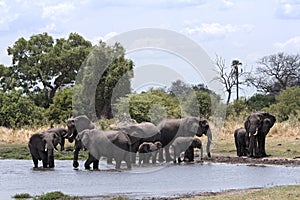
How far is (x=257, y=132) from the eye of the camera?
32500 mm

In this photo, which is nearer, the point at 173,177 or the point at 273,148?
the point at 173,177

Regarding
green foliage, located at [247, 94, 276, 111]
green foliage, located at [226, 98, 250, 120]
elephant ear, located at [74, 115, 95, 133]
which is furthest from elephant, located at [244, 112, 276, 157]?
green foliage, located at [247, 94, 276, 111]

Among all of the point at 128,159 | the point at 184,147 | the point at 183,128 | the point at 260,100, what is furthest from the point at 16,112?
the point at 260,100

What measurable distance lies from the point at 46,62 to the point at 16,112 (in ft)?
74.4

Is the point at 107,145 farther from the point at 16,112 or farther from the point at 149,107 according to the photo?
the point at 16,112

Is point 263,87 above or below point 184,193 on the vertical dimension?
above

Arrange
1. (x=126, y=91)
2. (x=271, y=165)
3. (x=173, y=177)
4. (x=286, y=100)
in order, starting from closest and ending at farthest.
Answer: (x=173, y=177), (x=271, y=165), (x=126, y=91), (x=286, y=100)

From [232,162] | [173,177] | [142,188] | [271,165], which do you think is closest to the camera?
[142,188]

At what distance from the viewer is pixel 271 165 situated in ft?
94.3

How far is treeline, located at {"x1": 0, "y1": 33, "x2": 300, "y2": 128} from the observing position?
44.9 m

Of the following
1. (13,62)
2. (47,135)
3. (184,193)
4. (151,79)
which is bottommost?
(184,193)

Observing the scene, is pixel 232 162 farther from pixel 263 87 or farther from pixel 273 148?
pixel 263 87

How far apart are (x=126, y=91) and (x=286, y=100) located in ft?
58.2

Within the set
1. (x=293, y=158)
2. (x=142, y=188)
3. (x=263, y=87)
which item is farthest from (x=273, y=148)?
(x=263, y=87)
